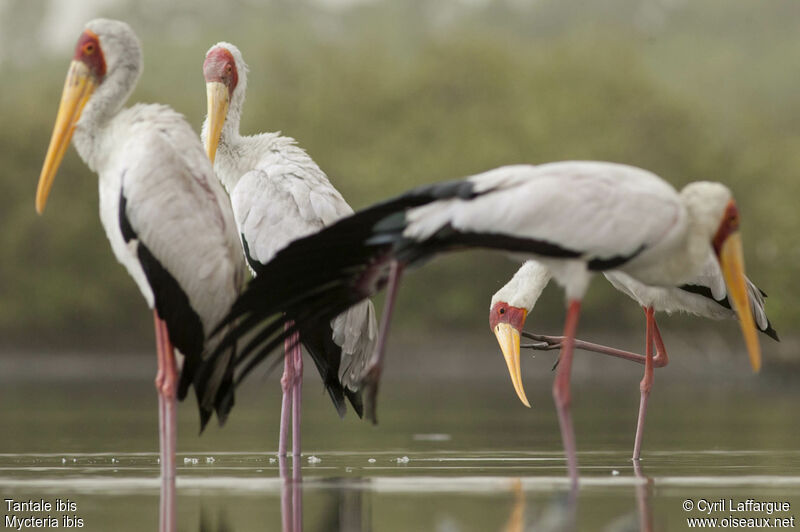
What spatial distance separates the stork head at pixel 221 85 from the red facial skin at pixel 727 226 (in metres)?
4.15

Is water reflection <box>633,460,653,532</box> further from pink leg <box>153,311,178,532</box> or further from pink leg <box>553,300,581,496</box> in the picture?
pink leg <box>153,311,178,532</box>

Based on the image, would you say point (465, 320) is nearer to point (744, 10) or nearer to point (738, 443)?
point (738, 443)

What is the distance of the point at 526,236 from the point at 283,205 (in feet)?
11.0

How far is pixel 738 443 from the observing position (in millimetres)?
11680

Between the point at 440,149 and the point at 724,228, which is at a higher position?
the point at 440,149

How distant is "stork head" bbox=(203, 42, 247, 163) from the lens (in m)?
10.9

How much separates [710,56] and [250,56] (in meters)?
35.9

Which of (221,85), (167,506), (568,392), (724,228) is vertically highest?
(221,85)

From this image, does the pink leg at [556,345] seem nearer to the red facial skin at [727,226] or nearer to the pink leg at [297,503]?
the pink leg at [297,503]

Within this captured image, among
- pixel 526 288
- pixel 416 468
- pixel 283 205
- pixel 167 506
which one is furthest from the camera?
pixel 526 288

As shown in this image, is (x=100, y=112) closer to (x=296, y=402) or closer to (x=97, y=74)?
(x=97, y=74)

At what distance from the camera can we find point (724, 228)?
7789 mm

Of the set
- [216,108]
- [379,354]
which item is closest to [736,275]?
[379,354]

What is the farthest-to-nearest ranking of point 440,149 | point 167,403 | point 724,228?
point 440,149 → point 167,403 → point 724,228
